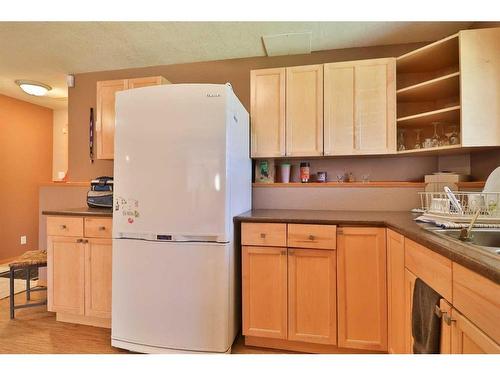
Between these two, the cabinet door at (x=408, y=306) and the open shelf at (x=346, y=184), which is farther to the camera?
the open shelf at (x=346, y=184)

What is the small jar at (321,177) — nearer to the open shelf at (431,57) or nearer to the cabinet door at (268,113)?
the cabinet door at (268,113)

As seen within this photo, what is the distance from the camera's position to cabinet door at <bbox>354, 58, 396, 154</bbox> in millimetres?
2012

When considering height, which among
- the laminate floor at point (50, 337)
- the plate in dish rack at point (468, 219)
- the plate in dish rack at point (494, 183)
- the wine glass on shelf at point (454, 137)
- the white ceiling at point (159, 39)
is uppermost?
the white ceiling at point (159, 39)

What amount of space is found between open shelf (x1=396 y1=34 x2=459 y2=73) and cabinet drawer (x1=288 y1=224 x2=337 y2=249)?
1.41 meters

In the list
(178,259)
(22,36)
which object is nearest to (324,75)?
(178,259)

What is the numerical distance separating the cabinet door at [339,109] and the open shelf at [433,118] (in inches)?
14.7

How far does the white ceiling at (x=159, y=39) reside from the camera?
2.08 metres

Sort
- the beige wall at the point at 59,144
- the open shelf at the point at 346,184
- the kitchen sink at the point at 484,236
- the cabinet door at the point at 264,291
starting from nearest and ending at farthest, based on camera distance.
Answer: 1. the kitchen sink at the point at 484,236
2. the cabinet door at the point at 264,291
3. the open shelf at the point at 346,184
4. the beige wall at the point at 59,144

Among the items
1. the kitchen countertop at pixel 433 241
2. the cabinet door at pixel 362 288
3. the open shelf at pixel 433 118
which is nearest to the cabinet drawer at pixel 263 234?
the kitchen countertop at pixel 433 241

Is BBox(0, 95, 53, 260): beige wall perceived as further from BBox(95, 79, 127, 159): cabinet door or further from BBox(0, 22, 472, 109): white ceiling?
BBox(95, 79, 127, 159): cabinet door

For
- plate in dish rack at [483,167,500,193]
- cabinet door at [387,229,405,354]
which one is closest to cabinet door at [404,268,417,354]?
cabinet door at [387,229,405,354]

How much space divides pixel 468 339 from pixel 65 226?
2.44 meters
